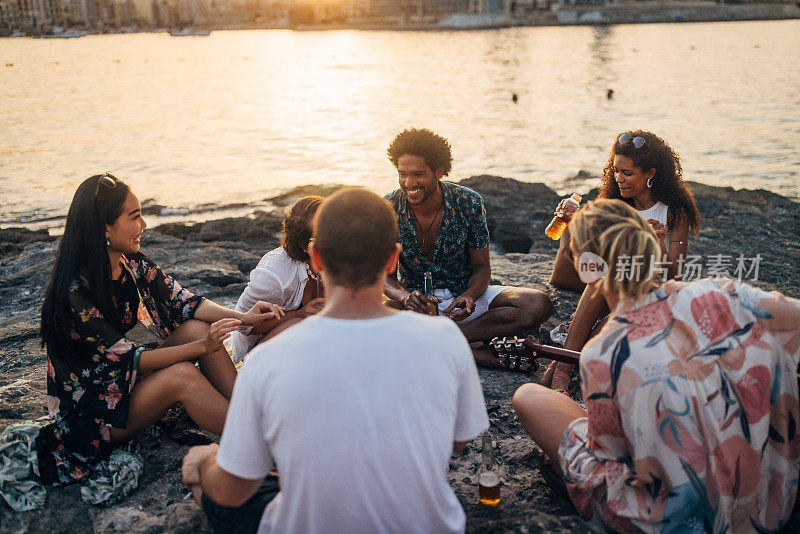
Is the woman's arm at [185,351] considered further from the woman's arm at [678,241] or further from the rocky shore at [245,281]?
the woman's arm at [678,241]

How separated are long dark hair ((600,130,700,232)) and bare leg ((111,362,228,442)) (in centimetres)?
317

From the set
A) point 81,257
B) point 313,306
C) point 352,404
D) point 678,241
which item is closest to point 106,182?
point 81,257

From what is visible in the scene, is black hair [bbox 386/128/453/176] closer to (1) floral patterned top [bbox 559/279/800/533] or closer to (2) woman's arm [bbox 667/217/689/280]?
(2) woman's arm [bbox 667/217/689/280]

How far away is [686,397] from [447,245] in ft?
8.96

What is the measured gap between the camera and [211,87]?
3734 cm

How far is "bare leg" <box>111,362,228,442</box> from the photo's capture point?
10.5 ft

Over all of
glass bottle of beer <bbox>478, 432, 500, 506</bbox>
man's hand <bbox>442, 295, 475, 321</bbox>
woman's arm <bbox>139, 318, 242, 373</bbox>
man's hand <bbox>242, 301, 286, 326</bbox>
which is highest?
woman's arm <bbox>139, 318, 242, 373</bbox>

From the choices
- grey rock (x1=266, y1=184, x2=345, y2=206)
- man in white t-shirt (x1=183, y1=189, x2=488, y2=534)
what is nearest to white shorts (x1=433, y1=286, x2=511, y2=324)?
man in white t-shirt (x1=183, y1=189, x2=488, y2=534)

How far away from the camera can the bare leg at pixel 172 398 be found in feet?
10.5

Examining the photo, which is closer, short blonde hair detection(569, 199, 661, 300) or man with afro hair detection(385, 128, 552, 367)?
short blonde hair detection(569, 199, 661, 300)

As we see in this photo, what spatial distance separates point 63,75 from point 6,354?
1774 inches

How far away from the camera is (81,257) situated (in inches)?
123

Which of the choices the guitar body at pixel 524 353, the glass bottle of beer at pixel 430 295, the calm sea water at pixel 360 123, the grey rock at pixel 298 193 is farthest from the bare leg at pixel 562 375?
the calm sea water at pixel 360 123

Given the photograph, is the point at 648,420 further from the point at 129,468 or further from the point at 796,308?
the point at 129,468
